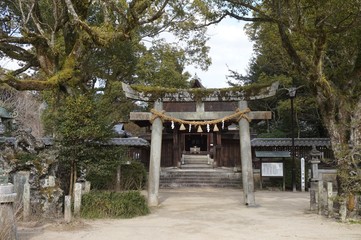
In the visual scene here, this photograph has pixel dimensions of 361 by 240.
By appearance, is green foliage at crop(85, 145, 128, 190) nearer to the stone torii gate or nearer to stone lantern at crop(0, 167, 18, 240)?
the stone torii gate

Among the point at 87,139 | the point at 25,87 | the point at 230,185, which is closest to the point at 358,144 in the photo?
the point at 87,139

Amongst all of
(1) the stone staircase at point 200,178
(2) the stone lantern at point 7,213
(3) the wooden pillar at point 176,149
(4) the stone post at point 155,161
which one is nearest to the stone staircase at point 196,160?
(3) the wooden pillar at point 176,149

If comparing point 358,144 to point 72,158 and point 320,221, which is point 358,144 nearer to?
point 320,221

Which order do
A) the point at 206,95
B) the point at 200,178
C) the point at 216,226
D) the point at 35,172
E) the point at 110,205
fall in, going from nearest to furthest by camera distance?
the point at 216,226, the point at 110,205, the point at 35,172, the point at 206,95, the point at 200,178

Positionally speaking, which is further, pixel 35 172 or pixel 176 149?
pixel 176 149

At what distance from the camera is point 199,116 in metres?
14.9

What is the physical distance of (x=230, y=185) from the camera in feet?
75.7

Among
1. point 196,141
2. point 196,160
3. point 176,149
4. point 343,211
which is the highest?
point 196,141

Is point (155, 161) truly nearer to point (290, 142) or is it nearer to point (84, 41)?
point (84, 41)

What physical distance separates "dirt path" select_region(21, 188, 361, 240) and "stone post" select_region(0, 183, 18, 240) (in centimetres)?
146

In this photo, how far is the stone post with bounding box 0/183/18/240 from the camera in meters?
6.15

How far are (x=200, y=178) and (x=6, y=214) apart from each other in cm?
1858

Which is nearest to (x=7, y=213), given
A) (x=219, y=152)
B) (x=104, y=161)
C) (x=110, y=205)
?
(x=110, y=205)

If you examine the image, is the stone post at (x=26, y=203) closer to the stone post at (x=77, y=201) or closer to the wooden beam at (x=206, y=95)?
the stone post at (x=77, y=201)
